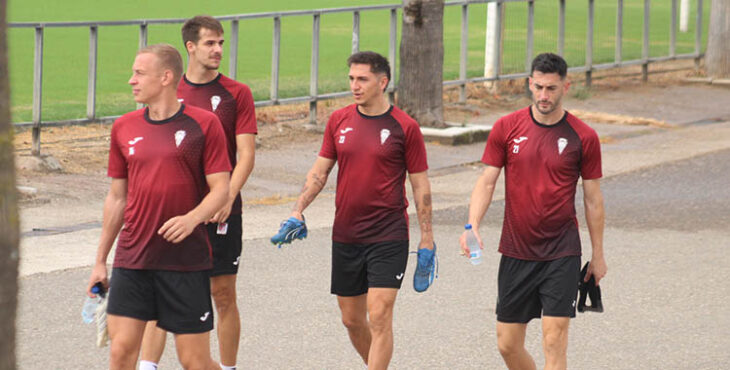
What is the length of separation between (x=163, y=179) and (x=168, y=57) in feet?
1.96

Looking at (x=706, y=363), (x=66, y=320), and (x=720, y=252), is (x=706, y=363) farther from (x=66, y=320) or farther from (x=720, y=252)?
(x=66, y=320)

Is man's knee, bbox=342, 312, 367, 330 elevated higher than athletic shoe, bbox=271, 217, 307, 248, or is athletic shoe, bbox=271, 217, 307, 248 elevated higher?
athletic shoe, bbox=271, 217, 307, 248

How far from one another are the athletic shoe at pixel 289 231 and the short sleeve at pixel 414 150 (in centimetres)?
71

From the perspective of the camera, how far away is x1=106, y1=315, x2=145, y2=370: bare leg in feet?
20.5

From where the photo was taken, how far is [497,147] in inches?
276

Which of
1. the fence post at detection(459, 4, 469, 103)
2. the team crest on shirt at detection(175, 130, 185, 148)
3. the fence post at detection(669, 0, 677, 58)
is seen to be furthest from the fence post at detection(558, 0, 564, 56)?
the team crest on shirt at detection(175, 130, 185, 148)

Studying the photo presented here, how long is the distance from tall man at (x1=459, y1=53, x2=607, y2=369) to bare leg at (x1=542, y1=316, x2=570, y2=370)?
0.15ft

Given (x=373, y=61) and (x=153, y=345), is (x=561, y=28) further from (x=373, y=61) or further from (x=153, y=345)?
(x=153, y=345)

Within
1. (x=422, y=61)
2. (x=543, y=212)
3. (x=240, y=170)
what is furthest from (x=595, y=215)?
(x=422, y=61)

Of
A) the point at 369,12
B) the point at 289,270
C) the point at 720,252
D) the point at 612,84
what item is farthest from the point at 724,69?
A: the point at 289,270

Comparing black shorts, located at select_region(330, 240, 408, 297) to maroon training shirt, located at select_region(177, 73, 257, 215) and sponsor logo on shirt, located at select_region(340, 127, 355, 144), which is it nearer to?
sponsor logo on shirt, located at select_region(340, 127, 355, 144)

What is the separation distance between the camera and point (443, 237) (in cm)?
1208

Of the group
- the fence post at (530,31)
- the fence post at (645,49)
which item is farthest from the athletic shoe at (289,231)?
the fence post at (645,49)

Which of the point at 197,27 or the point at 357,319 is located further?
the point at 197,27
